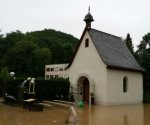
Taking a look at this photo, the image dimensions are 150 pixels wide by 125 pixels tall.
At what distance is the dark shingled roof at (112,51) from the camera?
1070 inches

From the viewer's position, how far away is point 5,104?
2416 centimetres

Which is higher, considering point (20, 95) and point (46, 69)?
point (46, 69)

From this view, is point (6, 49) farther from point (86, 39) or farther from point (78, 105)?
point (78, 105)

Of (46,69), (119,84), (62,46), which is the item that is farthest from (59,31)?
(119,84)

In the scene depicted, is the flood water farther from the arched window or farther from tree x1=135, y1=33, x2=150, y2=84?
tree x1=135, y1=33, x2=150, y2=84

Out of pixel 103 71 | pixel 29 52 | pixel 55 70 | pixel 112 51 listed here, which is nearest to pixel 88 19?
pixel 112 51

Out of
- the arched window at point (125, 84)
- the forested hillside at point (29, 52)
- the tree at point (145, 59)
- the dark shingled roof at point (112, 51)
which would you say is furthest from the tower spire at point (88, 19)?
Result: the forested hillside at point (29, 52)

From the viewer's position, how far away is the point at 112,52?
28.8 meters

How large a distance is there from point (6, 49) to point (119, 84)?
3586 cm

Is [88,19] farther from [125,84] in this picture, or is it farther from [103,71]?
[125,84]

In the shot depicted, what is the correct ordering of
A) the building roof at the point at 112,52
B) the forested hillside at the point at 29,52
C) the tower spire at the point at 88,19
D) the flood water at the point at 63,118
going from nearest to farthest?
1. the flood water at the point at 63,118
2. the building roof at the point at 112,52
3. the tower spire at the point at 88,19
4. the forested hillside at the point at 29,52

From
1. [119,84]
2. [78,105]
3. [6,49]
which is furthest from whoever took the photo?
[6,49]

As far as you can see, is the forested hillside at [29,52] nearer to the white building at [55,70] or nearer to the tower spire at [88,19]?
the white building at [55,70]

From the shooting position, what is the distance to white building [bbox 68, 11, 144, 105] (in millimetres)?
26797
